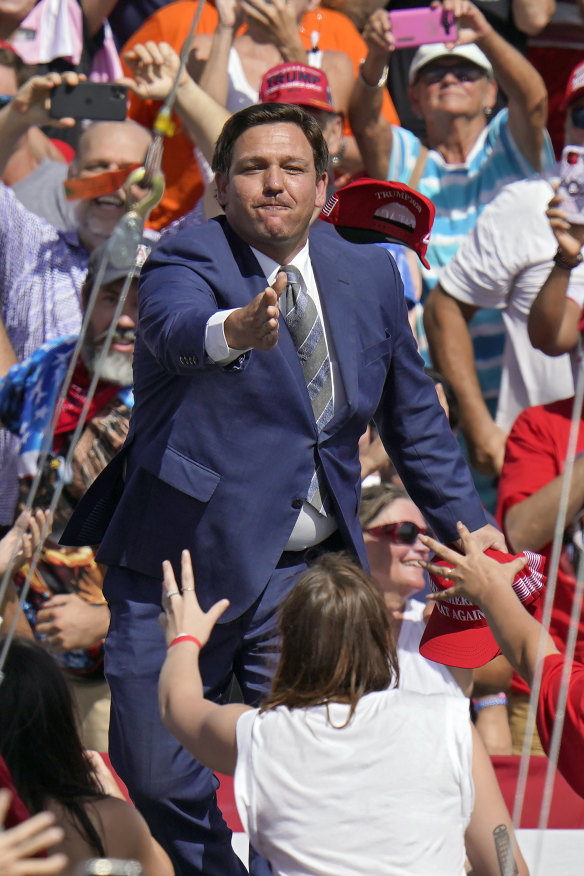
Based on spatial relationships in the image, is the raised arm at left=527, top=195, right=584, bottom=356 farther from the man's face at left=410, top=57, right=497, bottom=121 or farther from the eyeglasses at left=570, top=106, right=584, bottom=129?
the man's face at left=410, top=57, right=497, bottom=121

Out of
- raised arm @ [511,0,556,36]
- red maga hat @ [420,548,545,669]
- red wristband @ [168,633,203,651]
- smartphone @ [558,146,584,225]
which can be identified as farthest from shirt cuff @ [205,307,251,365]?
raised arm @ [511,0,556,36]

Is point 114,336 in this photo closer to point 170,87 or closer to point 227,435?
point 170,87

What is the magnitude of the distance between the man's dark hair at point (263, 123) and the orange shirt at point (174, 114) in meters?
2.08

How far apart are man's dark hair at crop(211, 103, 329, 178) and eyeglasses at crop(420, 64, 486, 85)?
2209mm

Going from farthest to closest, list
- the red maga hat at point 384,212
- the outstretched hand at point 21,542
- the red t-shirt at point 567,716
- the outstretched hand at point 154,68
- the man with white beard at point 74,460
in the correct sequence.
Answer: the outstretched hand at point 154,68 → the man with white beard at point 74,460 → the outstretched hand at point 21,542 → the red maga hat at point 384,212 → the red t-shirt at point 567,716

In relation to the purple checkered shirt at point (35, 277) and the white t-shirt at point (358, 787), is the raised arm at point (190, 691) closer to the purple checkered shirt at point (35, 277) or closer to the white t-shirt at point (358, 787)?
the white t-shirt at point (358, 787)

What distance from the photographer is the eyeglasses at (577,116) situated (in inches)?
174

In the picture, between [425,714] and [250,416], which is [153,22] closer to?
[250,416]

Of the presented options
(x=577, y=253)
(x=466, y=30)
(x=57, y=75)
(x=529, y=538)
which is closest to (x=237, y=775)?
(x=529, y=538)

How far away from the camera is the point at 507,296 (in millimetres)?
4559

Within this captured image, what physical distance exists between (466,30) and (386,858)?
3.30m

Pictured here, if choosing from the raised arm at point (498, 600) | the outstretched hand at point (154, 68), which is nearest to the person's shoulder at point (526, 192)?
the outstretched hand at point (154, 68)

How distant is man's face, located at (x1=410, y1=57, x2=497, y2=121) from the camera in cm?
477

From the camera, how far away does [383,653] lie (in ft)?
7.22
